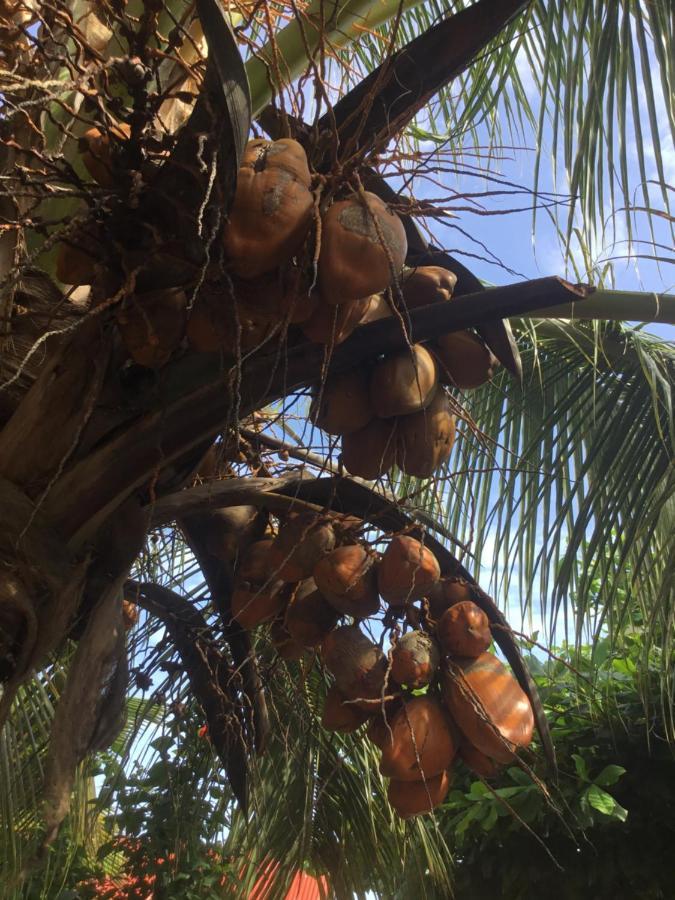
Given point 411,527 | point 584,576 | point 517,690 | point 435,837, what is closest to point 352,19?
point 411,527

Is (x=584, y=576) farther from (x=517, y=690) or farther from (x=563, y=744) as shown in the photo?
(x=563, y=744)

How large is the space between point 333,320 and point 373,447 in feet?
1.03

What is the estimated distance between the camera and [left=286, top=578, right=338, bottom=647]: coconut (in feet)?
4.56

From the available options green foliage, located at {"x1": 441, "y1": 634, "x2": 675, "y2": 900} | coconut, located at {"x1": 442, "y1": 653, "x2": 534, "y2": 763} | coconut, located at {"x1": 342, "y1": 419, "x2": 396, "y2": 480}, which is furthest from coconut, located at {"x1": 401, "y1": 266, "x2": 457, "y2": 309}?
green foliage, located at {"x1": 441, "y1": 634, "x2": 675, "y2": 900}

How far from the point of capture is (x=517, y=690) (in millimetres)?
1269

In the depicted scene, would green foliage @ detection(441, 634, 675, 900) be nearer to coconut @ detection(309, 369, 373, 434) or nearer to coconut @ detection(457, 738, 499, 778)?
coconut @ detection(457, 738, 499, 778)

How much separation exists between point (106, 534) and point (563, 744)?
6.53ft

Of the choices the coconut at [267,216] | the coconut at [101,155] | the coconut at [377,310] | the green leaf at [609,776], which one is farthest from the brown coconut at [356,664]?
the green leaf at [609,776]

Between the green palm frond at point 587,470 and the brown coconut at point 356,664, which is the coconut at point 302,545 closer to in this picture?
the brown coconut at point 356,664

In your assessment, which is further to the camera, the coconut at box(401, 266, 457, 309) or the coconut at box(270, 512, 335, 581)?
the coconut at box(270, 512, 335, 581)

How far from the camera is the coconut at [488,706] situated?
1.21 metres

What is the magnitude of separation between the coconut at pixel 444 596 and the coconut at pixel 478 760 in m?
0.20

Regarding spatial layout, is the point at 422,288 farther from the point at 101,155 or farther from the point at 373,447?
the point at 101,155

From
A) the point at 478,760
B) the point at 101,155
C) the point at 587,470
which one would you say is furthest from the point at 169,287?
the point at 587,470
